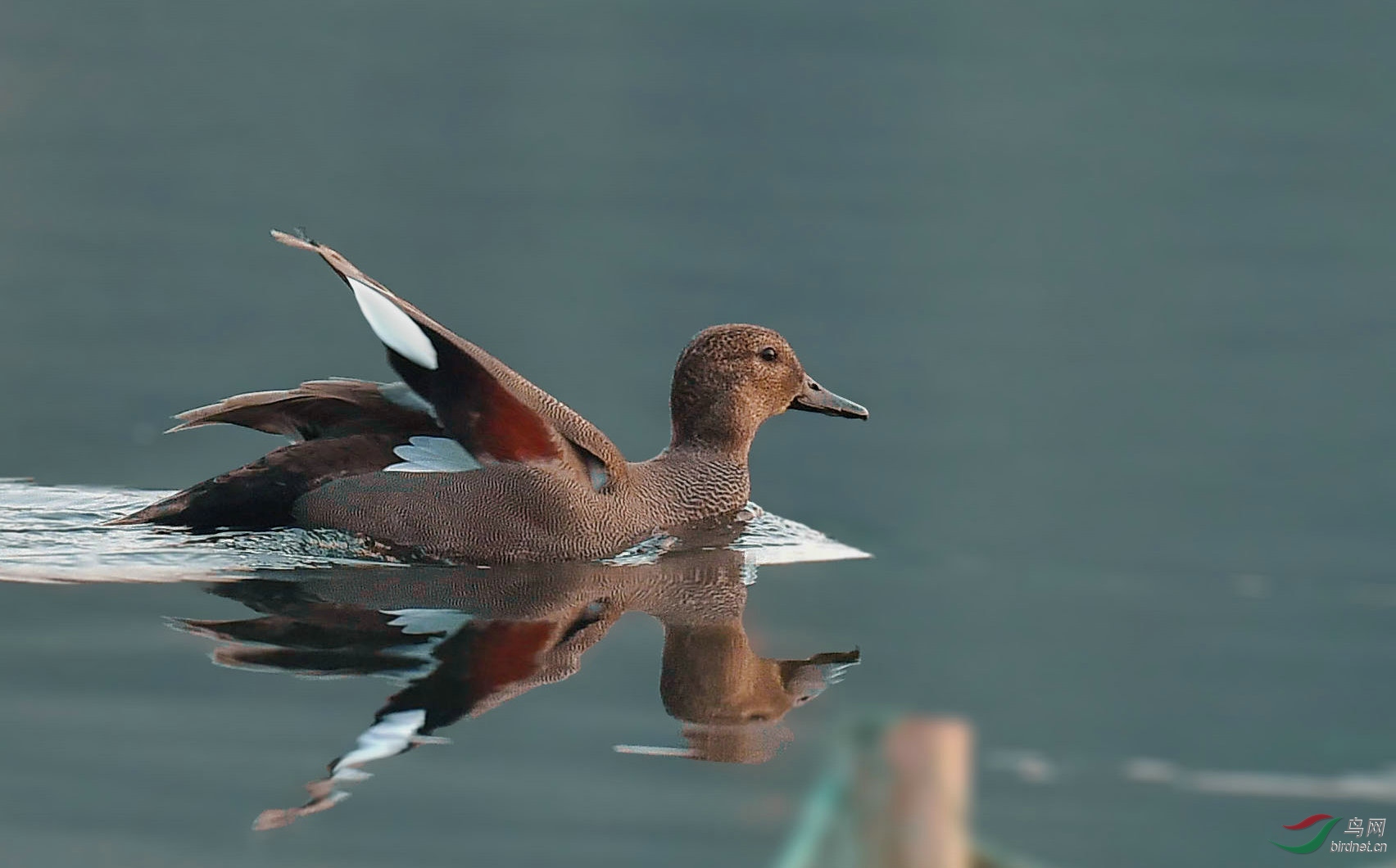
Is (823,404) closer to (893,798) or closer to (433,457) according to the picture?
(433,457)

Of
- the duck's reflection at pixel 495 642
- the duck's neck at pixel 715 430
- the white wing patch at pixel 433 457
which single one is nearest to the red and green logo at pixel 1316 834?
the duck's reflection at pixel 495 642

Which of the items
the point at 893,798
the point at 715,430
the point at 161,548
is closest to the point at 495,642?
the point at 161,548

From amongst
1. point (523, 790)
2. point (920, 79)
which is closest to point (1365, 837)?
point (523, 790)

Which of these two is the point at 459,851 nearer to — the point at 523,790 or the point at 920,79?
the point at 523,790

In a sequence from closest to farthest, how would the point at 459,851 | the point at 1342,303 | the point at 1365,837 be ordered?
the point at 459,851, the point at 1365,837, the point at 1342,303

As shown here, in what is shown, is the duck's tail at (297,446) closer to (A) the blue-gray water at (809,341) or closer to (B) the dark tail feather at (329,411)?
(B) the dark tail feather at (329,411)
